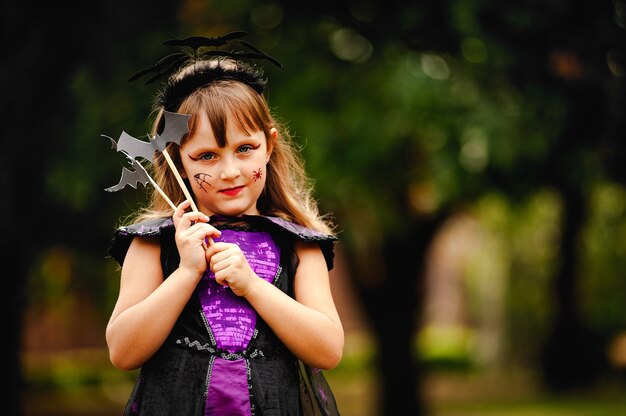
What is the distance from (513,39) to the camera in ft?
20.0

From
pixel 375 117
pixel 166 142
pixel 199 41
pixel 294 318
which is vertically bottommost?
pixel 294 318

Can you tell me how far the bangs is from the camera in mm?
2455

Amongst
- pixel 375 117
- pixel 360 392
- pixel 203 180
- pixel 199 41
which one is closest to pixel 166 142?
pixel 203 180

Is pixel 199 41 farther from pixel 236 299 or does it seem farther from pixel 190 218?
pixel 236 299

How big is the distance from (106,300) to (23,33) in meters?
9.12

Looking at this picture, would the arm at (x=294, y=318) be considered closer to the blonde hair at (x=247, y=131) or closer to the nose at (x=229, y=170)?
the nose at (x=229, y=170)

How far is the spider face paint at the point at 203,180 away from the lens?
8.10ft

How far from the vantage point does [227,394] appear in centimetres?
232

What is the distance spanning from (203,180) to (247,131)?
0.57ft

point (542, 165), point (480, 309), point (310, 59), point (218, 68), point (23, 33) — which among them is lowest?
point (218, 68)

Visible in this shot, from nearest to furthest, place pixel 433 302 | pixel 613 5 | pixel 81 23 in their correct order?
pixel 613 5
pixel 81 23
pixel 433 302

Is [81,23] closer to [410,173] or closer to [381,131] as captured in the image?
[381,131]

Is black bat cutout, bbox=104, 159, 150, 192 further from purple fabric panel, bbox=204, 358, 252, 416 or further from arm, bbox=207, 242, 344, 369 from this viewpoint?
purple fabric panel, bbox=204, 358, 252, 416

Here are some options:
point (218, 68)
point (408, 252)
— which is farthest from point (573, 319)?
point (218, 68)
